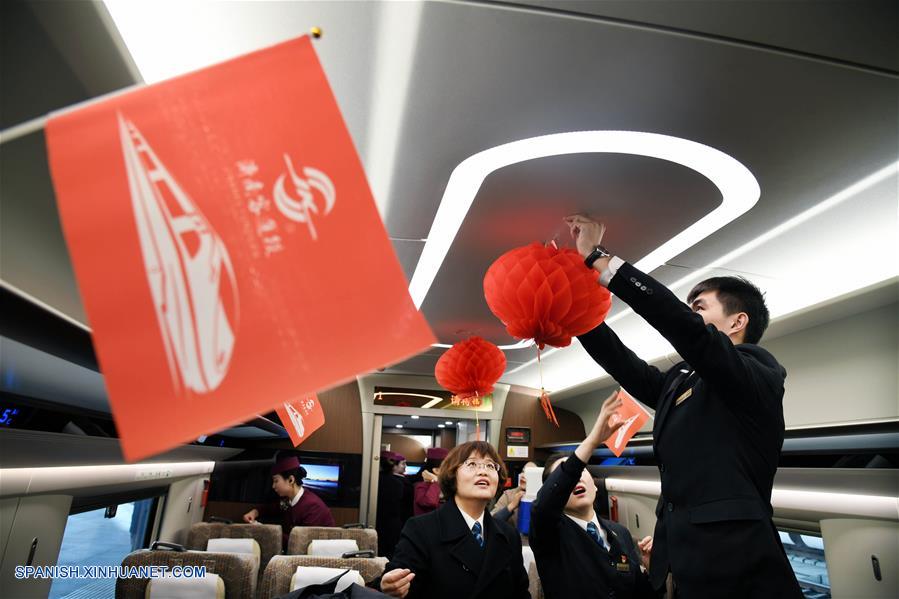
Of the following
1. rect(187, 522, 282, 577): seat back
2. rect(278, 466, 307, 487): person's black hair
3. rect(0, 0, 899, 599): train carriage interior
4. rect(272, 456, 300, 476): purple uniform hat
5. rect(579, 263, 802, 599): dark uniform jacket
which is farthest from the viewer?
rect(278, 466, 307, 487): person's black hair

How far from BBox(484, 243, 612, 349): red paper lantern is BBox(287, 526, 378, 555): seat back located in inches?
133

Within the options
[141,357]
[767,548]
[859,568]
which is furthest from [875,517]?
[141,357]

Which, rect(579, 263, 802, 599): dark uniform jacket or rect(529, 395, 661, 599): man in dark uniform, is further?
rect(529, 395, 661, 599): man in dark uniform

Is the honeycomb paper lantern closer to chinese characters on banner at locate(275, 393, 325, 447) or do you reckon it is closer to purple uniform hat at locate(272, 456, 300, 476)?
chinese characters on banner at locate(275, 393, 325, 447)

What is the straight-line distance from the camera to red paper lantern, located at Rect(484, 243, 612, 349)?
234cm

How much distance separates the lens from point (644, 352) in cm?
598

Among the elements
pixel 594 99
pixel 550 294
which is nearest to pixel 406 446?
pixel 550 294

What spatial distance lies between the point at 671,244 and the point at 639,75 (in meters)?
1.89

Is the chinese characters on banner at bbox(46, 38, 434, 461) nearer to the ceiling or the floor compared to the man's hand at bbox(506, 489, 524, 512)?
nearer to the ceiling

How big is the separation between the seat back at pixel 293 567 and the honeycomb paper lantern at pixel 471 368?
5.80 feet

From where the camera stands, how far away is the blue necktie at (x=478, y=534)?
8.31ft

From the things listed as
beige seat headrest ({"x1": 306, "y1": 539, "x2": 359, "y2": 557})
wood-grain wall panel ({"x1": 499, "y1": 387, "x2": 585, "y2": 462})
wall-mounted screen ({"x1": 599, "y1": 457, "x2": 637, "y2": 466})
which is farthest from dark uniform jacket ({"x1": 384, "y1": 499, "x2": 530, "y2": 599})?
wood-grain wall panel ({"x1": 499, "y1": 387, "x2": 585, "y2": 462})

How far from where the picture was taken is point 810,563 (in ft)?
13.2

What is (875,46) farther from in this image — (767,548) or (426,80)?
(767,548)
